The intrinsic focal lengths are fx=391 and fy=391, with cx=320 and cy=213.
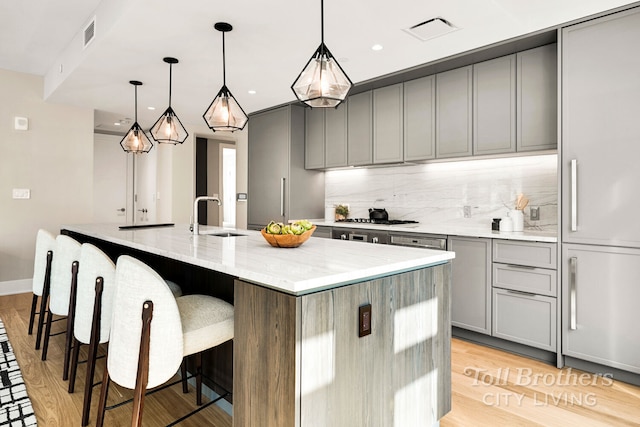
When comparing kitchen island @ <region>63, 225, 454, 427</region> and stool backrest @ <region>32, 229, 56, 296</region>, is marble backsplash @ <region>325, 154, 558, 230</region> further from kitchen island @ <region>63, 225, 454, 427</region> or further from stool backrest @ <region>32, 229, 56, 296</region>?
stool backrest @ <region>32, 229, 56, 296</region>

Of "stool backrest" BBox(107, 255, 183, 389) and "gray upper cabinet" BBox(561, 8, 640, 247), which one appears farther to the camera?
"gray upper cabinet" BBox(561, 8, 640, 247)

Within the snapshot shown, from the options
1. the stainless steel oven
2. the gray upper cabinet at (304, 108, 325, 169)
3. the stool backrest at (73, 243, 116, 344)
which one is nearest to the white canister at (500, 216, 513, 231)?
the stainless steel oven

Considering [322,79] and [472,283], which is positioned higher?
[322,79]

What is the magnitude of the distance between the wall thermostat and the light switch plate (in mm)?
759

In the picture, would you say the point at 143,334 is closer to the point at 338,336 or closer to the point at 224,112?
the point at 338,336

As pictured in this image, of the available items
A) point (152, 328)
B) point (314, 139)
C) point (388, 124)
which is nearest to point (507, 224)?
point (388, 124)

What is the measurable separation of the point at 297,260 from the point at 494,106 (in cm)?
253

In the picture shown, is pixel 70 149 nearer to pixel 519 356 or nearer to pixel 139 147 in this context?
pixel 139 147

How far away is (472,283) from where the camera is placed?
10.6 feet

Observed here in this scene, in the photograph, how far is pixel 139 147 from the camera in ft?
13.1

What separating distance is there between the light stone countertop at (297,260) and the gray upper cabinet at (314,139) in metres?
2.68

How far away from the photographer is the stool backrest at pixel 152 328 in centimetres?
151

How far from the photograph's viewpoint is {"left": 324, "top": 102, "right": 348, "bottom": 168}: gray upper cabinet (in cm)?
465

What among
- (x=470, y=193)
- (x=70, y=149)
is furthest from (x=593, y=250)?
(x=70, y=149)
